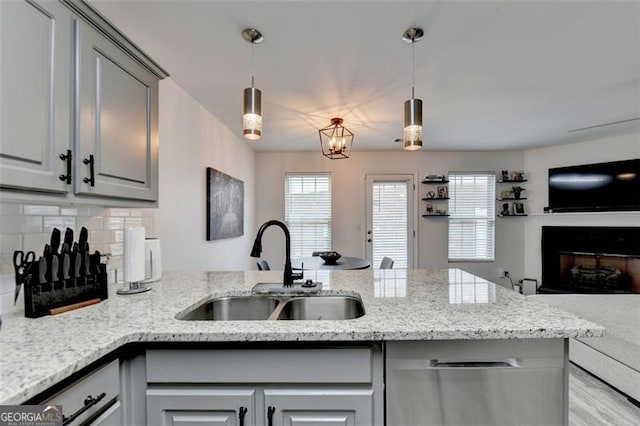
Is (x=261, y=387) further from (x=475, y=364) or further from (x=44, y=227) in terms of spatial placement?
(x=44, y=227)

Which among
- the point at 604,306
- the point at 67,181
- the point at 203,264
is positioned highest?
the point at 67,181

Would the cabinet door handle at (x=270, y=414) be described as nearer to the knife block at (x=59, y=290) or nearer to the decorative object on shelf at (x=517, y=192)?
the knife block at (x=59, y=290)

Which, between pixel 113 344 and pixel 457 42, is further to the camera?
pixel 457 42

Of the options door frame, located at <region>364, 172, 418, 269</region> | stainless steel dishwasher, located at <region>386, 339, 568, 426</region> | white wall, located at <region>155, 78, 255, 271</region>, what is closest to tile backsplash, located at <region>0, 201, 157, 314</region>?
white wall, located at <region>155, 78, 255, 271</region>

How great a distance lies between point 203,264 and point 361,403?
2.53 metres

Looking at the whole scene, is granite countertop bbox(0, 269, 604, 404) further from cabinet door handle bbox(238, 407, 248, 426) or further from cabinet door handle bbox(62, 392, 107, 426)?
cabinet door handle bbox(238, 407, 248, 426)

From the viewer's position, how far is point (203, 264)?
3.14 m

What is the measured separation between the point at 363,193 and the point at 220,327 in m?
4.48

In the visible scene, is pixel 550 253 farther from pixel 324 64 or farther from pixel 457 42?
pixel 324 64

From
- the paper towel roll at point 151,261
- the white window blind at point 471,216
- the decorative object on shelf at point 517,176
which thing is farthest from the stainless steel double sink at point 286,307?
the decorative object on shelf at point 517,176

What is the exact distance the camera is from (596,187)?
14.5 ft

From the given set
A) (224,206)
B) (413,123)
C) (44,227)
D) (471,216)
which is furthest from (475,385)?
(471,216)

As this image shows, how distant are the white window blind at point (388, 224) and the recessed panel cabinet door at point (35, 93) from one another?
462cm

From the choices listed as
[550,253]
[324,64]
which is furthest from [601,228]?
[324,64]
